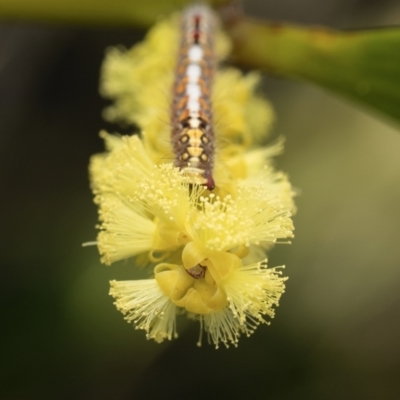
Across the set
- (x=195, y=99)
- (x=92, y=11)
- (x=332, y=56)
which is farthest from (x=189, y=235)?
(x=92, y=11)

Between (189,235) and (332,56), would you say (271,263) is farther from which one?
(189,235)

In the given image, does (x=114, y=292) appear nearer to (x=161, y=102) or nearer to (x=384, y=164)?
(x=161, y=102)

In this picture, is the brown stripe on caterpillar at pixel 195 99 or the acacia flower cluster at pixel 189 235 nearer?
the acacia flower cluster at pixel 189 235

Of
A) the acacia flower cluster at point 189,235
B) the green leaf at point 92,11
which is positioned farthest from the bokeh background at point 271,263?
the acacia flower cluster at point 189,235

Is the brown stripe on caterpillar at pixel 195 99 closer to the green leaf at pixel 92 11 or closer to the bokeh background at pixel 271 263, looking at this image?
the green leaf at pixel 92 11

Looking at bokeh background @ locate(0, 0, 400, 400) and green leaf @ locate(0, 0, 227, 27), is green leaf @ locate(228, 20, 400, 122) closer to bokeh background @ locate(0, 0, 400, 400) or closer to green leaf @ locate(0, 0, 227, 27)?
green leaf @ locate(0, 0, 227, 27)
